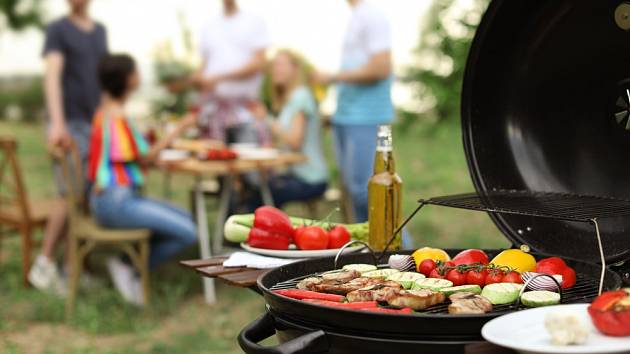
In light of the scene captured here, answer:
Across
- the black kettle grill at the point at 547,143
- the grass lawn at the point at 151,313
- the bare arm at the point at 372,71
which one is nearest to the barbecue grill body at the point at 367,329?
the black kettle grill at the point at 547,143

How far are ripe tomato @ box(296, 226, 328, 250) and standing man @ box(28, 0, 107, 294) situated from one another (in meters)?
4.03

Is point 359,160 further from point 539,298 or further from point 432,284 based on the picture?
point 539,298

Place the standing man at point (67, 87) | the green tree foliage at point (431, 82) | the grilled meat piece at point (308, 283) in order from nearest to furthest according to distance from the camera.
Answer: the grilled meat piece at point (308, 283) → the standing man at point (67, 87) → the green tree foliage at point (431, 82)

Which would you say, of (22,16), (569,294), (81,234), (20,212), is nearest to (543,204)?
(569,294)

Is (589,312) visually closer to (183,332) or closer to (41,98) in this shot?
(183,332)

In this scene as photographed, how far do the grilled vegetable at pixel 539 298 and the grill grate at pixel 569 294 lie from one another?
0.03 metres

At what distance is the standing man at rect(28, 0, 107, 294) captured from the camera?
6465 mm

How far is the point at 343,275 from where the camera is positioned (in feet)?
7.48

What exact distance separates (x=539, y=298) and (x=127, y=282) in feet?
14.4

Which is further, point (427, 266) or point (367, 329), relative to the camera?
point (427, 266)

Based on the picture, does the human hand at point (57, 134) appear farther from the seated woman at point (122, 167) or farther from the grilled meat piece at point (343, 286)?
the grilled meat piece at point (343, 286)

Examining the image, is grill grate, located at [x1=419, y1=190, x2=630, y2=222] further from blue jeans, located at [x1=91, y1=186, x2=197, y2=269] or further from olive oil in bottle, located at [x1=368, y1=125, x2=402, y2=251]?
blue jeans, located at [x1=91, y1=186, x2=197, y2=269]

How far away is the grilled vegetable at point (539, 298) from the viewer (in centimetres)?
196

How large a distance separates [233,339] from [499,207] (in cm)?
313
